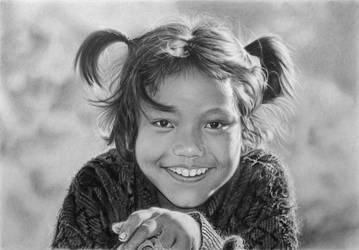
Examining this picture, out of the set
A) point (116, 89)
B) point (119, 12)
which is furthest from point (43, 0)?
point (116, 89)

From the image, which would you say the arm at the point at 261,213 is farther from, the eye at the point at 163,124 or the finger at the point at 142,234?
the eye at the point at 163,124

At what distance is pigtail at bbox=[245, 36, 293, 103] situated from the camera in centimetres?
172

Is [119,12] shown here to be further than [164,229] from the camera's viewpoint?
Yes

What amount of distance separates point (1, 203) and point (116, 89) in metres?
0.44

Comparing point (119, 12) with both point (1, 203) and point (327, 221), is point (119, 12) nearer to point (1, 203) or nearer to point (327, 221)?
point (1, 203)

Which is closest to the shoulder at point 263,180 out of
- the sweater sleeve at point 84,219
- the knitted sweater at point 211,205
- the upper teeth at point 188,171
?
the knitted sweater at point 211,205

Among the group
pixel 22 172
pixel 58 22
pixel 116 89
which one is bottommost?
pixel 22 172

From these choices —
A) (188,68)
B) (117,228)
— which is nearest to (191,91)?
(188,68)

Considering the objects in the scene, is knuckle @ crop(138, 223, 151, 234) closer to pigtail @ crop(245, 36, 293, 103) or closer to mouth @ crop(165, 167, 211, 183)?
mouth @ crop(165, 167, 211, 183)

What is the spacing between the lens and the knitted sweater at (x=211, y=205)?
5.41 ft

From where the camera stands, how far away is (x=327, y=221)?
69.5 inches

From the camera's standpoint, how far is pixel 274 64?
173 cm

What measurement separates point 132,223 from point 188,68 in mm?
406

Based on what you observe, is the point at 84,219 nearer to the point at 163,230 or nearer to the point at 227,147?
the point at 163,230
